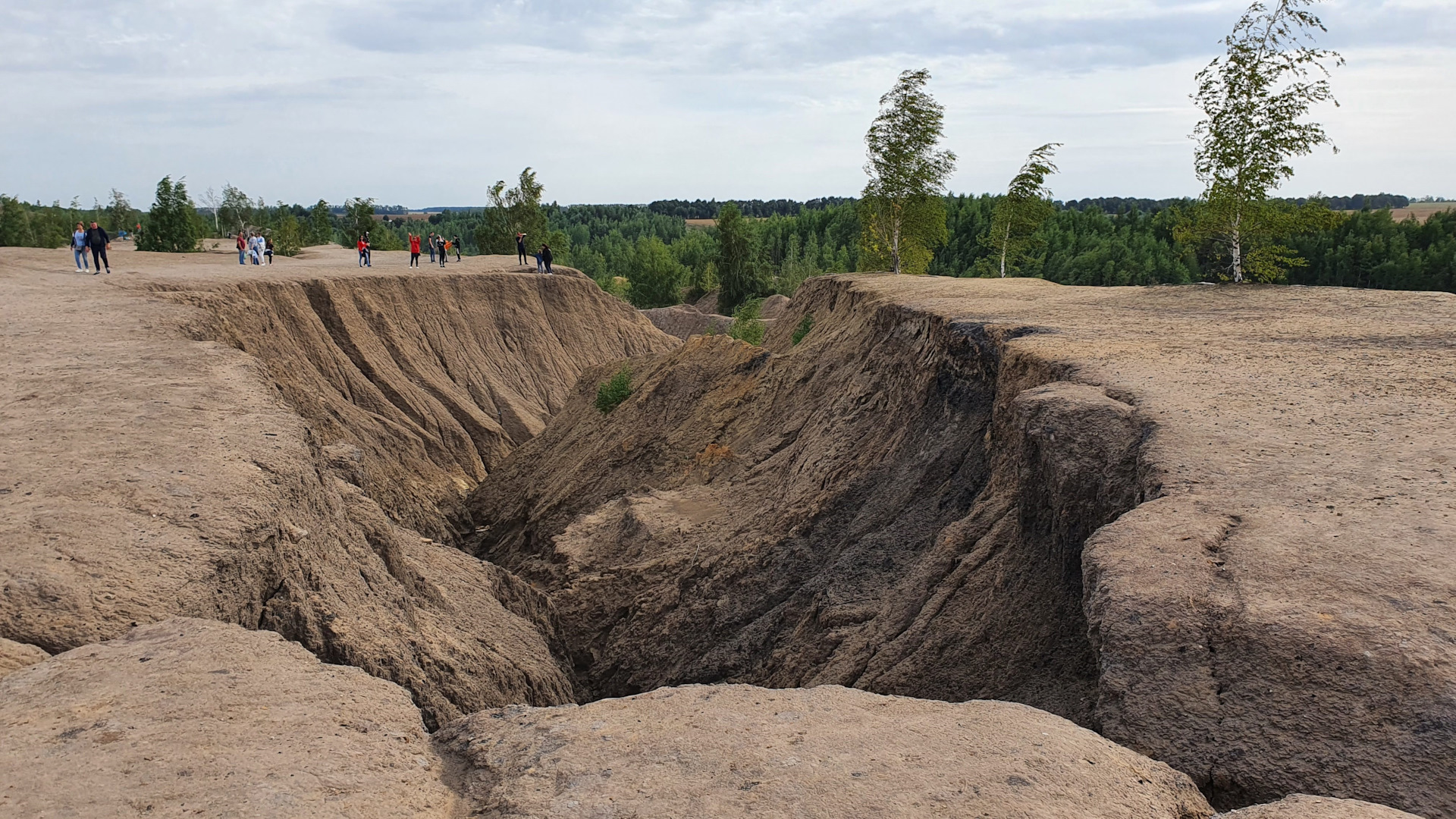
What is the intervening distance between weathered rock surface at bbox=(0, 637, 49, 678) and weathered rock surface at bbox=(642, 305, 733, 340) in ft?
153

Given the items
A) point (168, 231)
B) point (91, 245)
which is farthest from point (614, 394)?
point (168, 231)

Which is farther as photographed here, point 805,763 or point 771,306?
point 771,306

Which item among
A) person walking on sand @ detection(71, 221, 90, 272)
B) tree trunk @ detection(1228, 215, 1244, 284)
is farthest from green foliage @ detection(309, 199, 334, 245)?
tree trunk @ detection(1228, 215, 1244, 284)

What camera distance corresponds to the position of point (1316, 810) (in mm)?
4332

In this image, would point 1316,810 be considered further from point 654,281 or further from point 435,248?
point 654,281

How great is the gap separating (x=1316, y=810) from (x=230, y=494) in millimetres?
8629

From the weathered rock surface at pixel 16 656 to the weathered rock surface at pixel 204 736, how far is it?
17cm

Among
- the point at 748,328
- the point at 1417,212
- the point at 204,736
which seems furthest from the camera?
the point at 1417,212

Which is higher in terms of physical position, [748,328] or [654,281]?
[654,281]

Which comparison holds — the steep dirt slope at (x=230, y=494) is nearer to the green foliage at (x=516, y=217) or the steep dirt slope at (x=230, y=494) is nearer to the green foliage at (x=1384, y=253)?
the green foliage at (x=516, y=217)

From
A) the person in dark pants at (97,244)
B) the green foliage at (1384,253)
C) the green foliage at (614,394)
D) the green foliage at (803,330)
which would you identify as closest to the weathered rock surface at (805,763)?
the green foliage at (614,394)

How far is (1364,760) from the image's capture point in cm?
468

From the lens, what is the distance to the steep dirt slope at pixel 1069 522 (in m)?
5.15

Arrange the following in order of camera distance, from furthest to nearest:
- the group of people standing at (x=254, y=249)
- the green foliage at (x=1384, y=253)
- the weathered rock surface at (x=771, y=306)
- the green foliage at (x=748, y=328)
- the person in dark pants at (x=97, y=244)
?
the green foliage at (x=1384, y=253), the weathered rock surface at (x=771, y=306), the group of people standing at (x=254, y=249), the green foliage at (x=748, y=328), the person in dark pants at (x=97, y=244)
